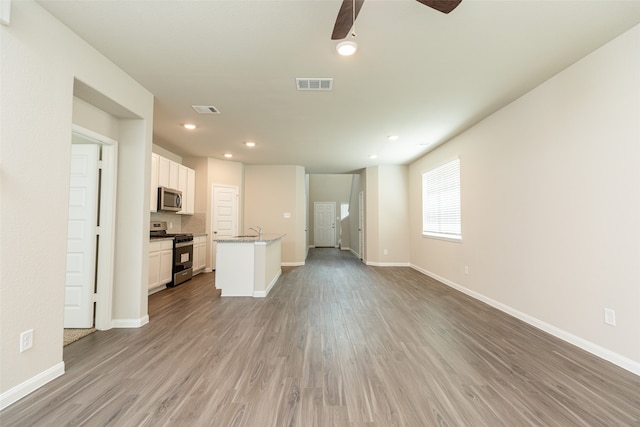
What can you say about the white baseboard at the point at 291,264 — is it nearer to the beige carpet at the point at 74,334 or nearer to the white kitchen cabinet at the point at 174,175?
the white kitchen cabinet at the point at 174,175

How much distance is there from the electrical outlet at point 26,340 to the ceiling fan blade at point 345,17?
2830mm

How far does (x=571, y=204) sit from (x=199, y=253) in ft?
20.0

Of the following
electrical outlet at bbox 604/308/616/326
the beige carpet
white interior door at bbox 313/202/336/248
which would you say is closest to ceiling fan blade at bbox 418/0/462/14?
electrical outlet at bbox 604/308/616/326

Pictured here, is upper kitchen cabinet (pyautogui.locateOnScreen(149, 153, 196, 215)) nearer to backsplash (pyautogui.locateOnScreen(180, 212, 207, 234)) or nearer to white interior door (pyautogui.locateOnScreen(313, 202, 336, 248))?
backsplash (pyautogui.locateOnScreen(180, 212, 207, 234))

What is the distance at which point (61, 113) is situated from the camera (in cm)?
207

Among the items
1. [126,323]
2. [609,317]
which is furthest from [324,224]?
[609,317]

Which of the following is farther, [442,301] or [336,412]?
[442,301]

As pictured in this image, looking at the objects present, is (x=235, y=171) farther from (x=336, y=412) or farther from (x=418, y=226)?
(x=336, y=412)

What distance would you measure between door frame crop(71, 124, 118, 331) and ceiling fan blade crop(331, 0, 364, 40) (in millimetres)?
2640

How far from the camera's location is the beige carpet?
8.60 feet

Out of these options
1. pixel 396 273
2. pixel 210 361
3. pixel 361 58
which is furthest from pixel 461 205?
pixel 210 361

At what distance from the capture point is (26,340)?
1809 mm

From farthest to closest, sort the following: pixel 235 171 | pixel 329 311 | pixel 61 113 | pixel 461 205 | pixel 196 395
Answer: pixel 235 171 → pixel 461 205 → pixel 329 311 → pixel 61 113 → pixel 196 395

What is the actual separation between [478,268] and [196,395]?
155 inches
